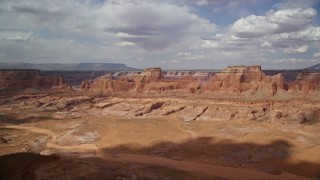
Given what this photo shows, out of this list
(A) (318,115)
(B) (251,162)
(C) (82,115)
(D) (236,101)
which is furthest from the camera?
(C) (82,115)

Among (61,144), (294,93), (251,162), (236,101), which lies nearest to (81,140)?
(61,144)

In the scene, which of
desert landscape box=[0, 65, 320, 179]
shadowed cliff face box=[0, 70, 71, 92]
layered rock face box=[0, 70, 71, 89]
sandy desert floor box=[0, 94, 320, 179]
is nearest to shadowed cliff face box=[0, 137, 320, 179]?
sandy desert floor box=[0, 94, 320, 179]

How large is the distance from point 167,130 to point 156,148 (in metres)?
11.4

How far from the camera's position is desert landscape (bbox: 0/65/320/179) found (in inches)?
1628

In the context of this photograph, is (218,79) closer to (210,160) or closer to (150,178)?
(210,160)

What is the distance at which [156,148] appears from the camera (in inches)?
2162

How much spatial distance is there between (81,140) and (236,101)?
38.7 metres

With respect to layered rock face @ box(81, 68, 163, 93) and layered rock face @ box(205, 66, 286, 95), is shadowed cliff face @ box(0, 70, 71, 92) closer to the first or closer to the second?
layered rock face @ box(81, 68, 163, 93)

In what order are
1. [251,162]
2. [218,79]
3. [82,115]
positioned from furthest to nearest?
[218,79] → [82,115] → [251,162]

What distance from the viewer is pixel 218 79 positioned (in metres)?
102

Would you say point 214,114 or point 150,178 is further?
point 214,114

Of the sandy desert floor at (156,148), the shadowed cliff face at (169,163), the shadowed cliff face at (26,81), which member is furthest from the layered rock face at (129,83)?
the shadowed cliff face at (169,163)

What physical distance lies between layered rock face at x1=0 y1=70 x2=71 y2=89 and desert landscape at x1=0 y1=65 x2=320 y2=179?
7.55 meters

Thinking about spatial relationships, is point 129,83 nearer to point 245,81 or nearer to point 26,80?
point 245,81
